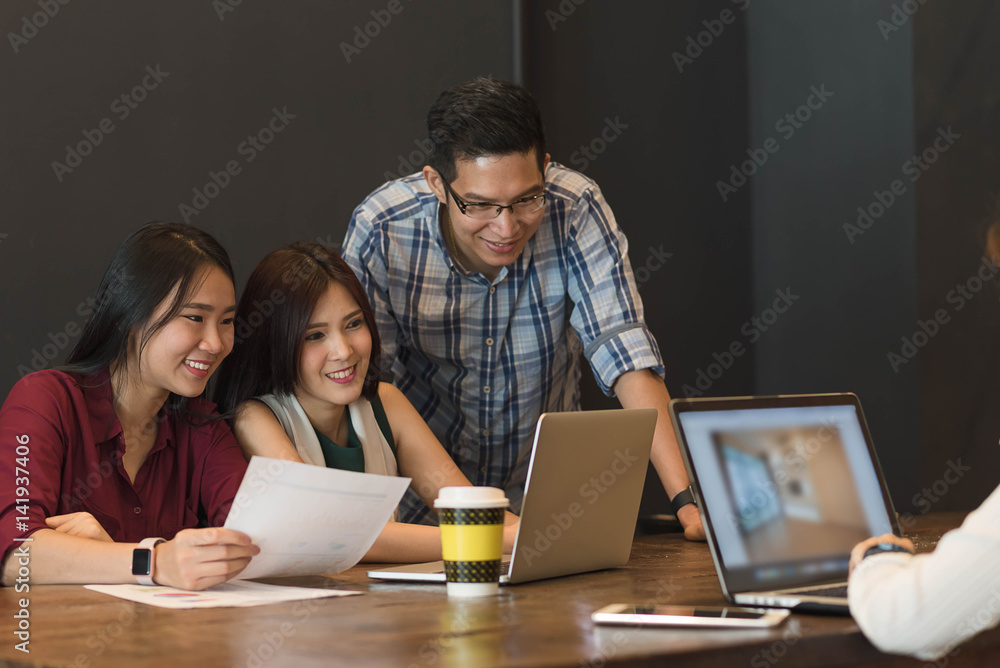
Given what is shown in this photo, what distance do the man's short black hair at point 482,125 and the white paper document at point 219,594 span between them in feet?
3.41

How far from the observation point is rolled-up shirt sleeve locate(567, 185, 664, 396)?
2137 millimetres

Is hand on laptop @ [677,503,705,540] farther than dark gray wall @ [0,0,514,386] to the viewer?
No

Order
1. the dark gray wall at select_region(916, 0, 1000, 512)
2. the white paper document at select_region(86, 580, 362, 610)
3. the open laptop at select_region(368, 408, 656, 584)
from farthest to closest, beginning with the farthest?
1. the dark gray wall at select_region(916, 0, 1000, 512)
2. the open laptop at select_region(368, 408, 656, 584)
3. the white paper document at select_region(86, 580, 362, 610)

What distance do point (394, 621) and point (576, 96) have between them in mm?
2361

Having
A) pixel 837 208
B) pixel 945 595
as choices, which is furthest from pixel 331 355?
pixel 837 208

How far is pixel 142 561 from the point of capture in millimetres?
1285

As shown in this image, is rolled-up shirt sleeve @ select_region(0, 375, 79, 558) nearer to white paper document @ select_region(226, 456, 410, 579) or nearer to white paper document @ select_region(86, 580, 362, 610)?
white paper document @ select_region(86, 580, 362, 610)

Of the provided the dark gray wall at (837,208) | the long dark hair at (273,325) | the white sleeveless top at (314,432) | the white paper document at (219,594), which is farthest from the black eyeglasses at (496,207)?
the dark gray wall at (837,208)

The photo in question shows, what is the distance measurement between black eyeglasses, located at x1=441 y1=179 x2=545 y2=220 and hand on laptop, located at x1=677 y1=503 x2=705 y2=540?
2.21 feet

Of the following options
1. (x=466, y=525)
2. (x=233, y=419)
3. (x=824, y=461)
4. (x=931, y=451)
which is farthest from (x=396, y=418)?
(x=931, y=451)

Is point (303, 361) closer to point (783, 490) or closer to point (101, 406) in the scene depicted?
point (101, 406)

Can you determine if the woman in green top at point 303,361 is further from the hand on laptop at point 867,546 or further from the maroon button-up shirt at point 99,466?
the hand on laptop at point 867,546

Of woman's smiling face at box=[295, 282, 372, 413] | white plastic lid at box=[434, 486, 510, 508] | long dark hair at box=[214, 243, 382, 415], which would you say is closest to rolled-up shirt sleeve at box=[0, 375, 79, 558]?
long dark hair at box=[214, 243, 382, 415]

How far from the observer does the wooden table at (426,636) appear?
82cm
